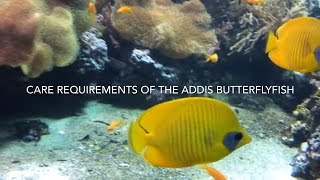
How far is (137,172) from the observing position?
4.21 m

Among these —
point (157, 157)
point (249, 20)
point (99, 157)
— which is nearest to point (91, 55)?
point (99, 157)

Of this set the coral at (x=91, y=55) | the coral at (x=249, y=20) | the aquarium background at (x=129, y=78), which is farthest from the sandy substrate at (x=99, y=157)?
the coral at (x=249, y=20)

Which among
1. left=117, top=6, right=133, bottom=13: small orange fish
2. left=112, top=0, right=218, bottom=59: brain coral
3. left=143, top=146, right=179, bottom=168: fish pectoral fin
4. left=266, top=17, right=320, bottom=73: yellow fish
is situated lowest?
left=112, top=0, right=218, bottom=59: brain coral

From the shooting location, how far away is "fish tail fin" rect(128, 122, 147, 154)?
1722 mm

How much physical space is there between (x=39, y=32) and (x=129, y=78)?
2.14 metres

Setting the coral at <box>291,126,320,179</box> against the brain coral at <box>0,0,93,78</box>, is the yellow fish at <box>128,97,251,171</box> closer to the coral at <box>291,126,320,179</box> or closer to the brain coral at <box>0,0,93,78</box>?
the coral at <box>291,126,320,179</box>

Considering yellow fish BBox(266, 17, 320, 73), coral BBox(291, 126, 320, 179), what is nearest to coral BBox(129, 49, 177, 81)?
coral BBox(291, 126, 320, 179)

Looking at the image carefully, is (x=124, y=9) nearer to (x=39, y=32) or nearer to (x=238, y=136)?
(x=39, y=32)

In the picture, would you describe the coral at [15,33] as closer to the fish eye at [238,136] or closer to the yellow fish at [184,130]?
the yellow fish at [184,130]

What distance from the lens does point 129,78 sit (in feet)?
20.6

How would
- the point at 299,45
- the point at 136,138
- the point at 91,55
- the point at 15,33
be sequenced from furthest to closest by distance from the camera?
1. the point at 91,55
2. the point at 15,33
3. the point at 299,45
4. the point at 136,138

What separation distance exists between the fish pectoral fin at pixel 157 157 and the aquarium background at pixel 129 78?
2.39 metres

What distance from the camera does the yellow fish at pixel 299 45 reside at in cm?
255

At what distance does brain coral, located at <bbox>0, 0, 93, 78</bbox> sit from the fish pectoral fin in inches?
120
